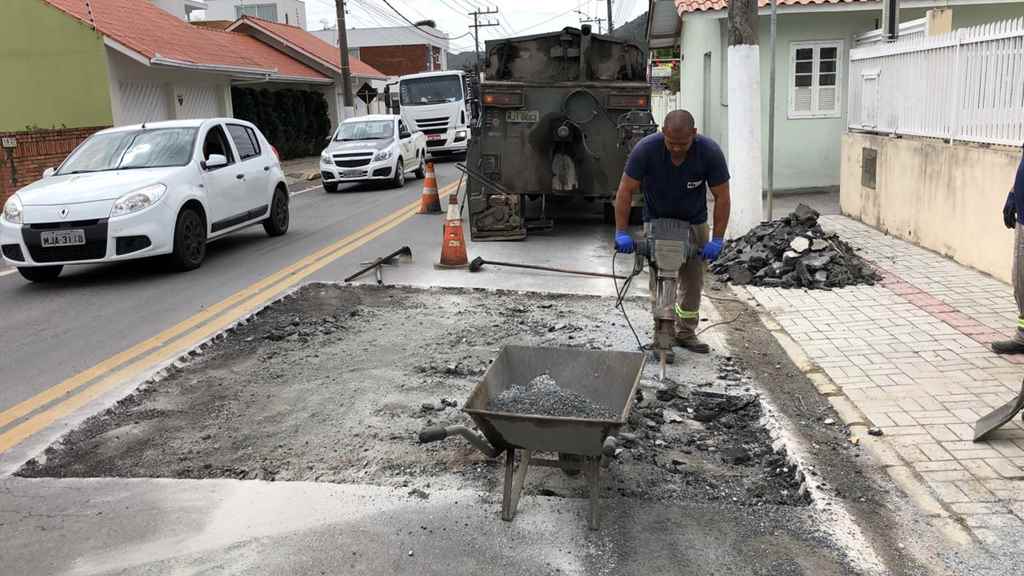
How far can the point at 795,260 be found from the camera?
9.22 m

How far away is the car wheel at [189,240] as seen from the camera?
10.2 meters

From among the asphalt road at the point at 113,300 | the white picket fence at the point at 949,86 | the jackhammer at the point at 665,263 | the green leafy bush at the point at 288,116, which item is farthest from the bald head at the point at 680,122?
the green leafy bush at the point at 288,116

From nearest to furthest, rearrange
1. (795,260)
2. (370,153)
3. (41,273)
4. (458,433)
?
(458,433)
(795,260)
(41,273)
(370,153)

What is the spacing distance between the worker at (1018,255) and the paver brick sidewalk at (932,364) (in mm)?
116

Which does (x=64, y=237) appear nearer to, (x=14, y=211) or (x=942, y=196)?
(x=14, y=211)

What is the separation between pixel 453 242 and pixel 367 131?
1192 centimetres

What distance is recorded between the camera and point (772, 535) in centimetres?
394

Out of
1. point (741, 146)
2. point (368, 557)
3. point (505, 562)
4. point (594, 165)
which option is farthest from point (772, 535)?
point (594, 165)

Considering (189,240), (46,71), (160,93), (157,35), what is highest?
(157,35)

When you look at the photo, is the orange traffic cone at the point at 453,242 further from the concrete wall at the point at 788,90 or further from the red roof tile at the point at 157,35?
the red roof tile at the point at 157,35

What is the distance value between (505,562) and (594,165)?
30.7 feet

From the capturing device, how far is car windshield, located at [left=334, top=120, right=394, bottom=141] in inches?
844

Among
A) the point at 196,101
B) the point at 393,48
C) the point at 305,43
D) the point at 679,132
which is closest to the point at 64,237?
the point at 679,132

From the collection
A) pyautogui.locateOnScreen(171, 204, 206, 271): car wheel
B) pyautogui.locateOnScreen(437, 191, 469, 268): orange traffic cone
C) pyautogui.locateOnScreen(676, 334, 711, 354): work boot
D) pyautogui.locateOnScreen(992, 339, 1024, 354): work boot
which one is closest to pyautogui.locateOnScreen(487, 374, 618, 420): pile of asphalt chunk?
pyautogui.locateOnScreen(676, 334, 711, 354): work boot
